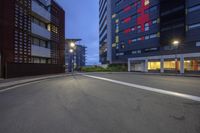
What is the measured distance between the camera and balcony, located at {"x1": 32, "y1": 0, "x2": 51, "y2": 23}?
26.4 m

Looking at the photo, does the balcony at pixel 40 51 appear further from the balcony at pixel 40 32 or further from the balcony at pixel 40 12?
the balcony at pixel 40 12

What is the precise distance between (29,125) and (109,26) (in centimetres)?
6637

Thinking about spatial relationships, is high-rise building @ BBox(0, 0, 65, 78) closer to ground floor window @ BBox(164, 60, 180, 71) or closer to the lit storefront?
the lit storefront

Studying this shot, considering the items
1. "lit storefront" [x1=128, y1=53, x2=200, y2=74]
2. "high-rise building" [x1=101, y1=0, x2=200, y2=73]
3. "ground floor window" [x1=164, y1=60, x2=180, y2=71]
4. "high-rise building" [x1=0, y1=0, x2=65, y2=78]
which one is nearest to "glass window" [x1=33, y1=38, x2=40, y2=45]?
"high-rise building" [x1=0, y1=0, x2=65, y2=78]

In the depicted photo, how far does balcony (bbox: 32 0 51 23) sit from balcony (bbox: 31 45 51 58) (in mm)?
5861

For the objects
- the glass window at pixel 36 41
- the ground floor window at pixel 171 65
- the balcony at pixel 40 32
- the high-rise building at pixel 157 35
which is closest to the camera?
the balcony at pixel 40 32

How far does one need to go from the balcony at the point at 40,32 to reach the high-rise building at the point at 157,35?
29891 millimetres

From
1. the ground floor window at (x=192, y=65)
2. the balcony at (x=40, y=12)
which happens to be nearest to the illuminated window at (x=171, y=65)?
the ground floor window at (x=192, y=65)

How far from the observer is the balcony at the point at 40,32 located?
2616 cm

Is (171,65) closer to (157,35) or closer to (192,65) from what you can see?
(192,65)

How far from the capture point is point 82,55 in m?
136

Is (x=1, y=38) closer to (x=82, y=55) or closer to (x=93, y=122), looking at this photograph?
(x=93, y=122)

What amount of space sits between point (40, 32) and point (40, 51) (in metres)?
3.48

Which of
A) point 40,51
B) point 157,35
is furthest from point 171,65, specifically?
point 40,51
